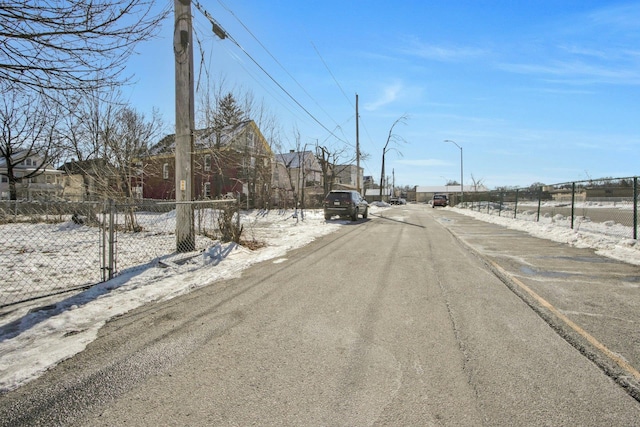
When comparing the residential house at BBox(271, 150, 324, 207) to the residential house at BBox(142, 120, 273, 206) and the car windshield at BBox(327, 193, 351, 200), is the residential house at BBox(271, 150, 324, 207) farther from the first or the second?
the car windshield at BBox(327, 193, 351, 200)

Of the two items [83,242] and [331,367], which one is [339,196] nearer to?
[83,242]

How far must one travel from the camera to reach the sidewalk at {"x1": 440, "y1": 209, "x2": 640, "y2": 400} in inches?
127

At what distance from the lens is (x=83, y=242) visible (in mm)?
9938

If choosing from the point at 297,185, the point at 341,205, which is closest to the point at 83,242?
the point at 341,205

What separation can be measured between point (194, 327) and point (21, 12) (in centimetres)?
410

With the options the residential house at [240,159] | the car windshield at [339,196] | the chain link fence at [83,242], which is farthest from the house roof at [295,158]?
the chain link fence at [83,242]

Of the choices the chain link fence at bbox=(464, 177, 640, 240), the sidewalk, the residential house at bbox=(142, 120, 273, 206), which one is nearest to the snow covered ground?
the sidewalk

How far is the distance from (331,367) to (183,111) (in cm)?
671

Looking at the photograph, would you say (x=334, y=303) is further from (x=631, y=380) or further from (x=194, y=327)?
(x=631, y=380)

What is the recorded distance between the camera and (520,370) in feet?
9.66

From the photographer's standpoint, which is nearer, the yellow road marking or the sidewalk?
the yellow road marking

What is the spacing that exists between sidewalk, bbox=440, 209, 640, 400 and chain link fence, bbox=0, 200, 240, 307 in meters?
6.10

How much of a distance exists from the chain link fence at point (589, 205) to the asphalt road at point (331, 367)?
8.48 metres

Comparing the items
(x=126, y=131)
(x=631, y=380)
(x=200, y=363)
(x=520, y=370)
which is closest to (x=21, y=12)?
(x=200, y=363)
